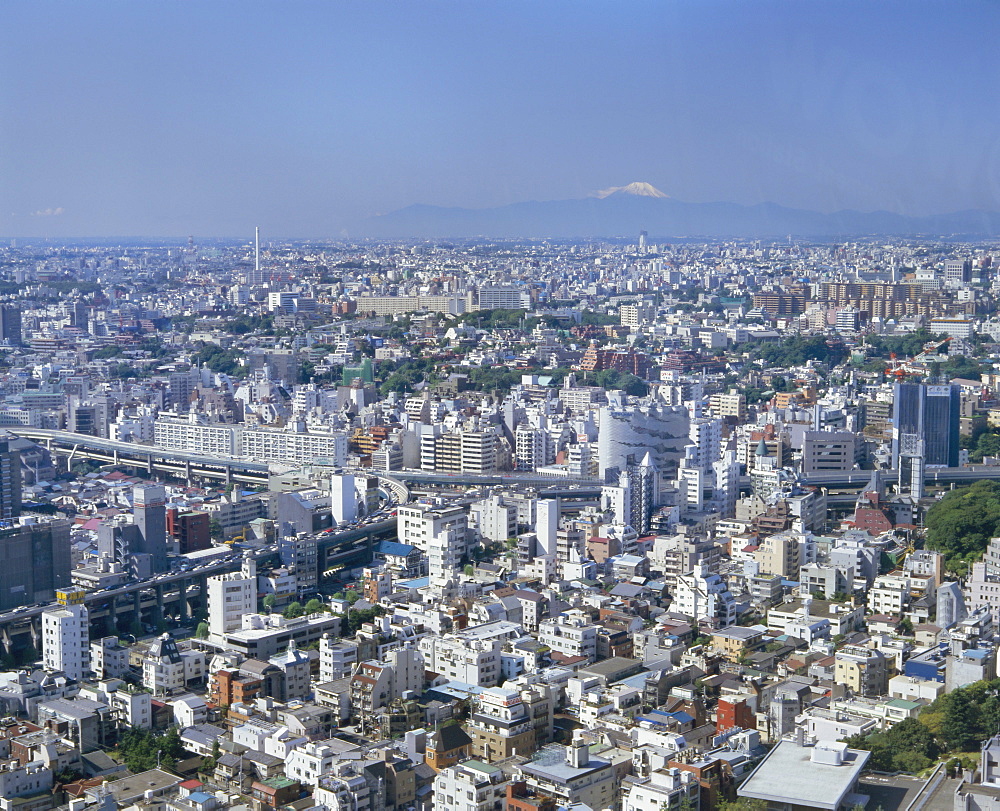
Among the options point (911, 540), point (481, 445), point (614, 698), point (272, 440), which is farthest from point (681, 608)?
point (272, 440)

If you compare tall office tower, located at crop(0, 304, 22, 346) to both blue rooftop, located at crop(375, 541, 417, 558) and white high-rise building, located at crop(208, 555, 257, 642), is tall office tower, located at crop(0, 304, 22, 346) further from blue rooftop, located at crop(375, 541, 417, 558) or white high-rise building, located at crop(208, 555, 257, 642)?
white high-rise building, located at crop(208, 555, 257, 642)

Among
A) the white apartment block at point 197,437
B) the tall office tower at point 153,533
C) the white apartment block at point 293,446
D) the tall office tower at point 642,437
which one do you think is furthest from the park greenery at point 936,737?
the white apartment block at point 197,437

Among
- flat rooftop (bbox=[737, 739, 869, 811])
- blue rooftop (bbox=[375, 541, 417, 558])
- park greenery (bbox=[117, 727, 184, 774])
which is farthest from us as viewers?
blue rooftop (bbox=[375, 541, 417, 558])

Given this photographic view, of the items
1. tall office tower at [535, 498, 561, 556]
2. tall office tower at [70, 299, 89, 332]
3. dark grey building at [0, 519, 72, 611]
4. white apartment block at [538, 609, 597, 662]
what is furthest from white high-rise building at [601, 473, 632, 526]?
tall office tower at [70, 299, 89, 332]

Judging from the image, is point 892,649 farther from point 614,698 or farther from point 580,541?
point 580,541

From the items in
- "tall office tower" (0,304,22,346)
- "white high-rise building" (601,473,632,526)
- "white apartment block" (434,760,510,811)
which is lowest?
"white apartment block" (434,760,510,811)

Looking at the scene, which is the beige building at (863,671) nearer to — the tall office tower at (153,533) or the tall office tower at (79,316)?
the tall office tower at (153,533)

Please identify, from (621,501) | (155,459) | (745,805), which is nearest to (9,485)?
(155,459)

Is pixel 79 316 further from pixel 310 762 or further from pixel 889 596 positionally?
pixel 310 762
